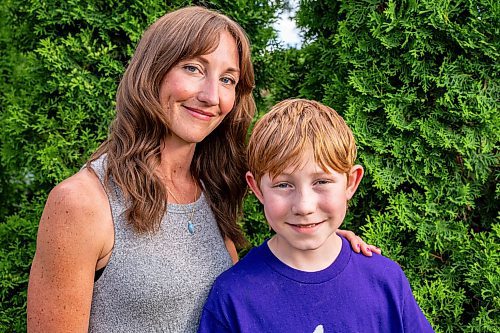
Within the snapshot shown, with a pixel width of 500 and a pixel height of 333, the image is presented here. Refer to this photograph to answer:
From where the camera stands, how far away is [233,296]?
202 cm

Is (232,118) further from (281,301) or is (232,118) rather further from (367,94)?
(281,301)

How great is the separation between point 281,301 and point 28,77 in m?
1.98

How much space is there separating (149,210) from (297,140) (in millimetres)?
580

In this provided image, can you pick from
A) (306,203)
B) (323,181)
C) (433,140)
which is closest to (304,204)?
(306,203)

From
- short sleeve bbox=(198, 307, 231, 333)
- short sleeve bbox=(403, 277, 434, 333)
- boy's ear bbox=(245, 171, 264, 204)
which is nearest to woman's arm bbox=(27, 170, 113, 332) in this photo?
short sleeve bbox=(198, 307, 231, 333)

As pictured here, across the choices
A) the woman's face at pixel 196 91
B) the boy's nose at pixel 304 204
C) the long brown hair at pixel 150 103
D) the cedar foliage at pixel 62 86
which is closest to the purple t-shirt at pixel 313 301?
the boy's nose at pixel 304 204

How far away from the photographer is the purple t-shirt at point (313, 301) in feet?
6.47

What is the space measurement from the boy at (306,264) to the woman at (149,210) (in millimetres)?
183

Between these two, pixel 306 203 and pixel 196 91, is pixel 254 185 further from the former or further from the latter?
pixel 196 91

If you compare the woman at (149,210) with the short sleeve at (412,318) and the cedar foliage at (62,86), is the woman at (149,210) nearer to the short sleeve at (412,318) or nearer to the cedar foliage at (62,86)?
the short sleeve at (412,318)

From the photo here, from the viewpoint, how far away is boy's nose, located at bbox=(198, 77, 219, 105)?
7.21 feet

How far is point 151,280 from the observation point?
2.07 meters

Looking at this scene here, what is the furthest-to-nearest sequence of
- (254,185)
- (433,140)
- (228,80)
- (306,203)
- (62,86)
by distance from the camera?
(62,86)
(433,140)
(228,80)
(254,185)
(306,203)

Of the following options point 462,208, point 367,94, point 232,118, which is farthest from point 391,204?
point 232,118
